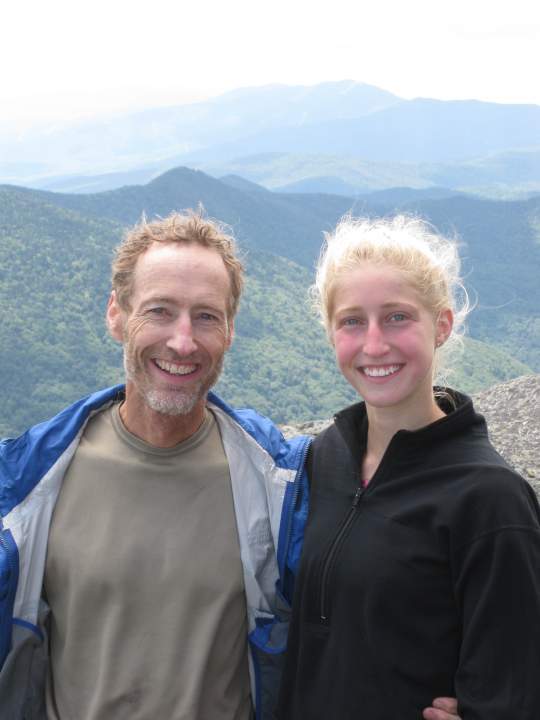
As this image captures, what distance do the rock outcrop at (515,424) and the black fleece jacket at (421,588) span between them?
19.5 feet

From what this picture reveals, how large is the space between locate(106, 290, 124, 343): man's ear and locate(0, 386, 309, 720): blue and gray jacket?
14.1 inches

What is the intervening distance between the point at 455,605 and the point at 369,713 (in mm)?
381

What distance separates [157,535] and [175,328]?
0.62 m

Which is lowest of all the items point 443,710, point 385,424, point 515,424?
point 443,710

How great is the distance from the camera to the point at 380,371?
1.98 m

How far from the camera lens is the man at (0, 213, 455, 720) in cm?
216

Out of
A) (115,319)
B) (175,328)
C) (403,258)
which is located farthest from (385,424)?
(115,319)

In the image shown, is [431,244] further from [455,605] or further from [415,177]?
[415,177]

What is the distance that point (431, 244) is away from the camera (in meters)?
2.07

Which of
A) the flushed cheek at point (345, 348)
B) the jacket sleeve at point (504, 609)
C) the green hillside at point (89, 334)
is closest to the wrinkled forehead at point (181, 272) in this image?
the flushed cheek at point (345, 348)

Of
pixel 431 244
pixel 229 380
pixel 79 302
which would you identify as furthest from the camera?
pixel 79 302

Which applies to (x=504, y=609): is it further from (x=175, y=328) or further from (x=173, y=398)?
(x=175, y=328)

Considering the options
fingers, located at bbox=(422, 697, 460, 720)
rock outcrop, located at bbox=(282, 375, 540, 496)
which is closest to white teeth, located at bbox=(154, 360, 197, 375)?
fingers, located at bbox=(422, 697, 460, 720)

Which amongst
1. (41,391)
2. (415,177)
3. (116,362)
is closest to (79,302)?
(116,362)
